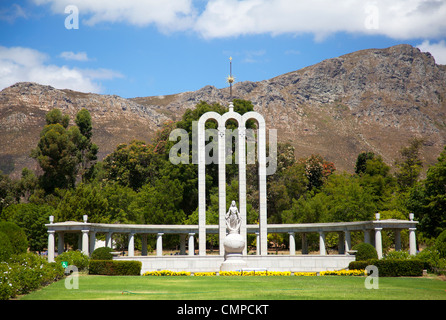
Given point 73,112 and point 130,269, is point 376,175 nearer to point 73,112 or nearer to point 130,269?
point 130,269

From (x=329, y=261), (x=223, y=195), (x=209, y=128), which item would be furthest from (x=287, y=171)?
(x=329, y=261)

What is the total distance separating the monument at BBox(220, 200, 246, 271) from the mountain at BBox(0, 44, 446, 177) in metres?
80.8

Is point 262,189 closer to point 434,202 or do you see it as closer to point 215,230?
point 215,230

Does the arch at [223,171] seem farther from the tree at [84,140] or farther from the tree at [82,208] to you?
the tree at [84,140]

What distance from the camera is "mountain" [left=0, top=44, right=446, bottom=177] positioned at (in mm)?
122625

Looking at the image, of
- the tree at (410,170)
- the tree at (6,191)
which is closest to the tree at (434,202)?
the tree at (410,170)

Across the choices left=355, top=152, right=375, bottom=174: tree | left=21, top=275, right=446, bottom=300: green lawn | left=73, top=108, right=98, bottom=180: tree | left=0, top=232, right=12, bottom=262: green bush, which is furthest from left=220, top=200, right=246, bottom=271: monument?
left=355, top=152, right=375, bottom=174: tree

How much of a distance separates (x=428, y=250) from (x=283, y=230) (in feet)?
57.2

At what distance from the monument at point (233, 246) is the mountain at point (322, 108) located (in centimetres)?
8079

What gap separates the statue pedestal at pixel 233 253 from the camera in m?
31.8

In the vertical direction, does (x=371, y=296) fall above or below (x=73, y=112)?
below

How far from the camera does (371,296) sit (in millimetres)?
16359
